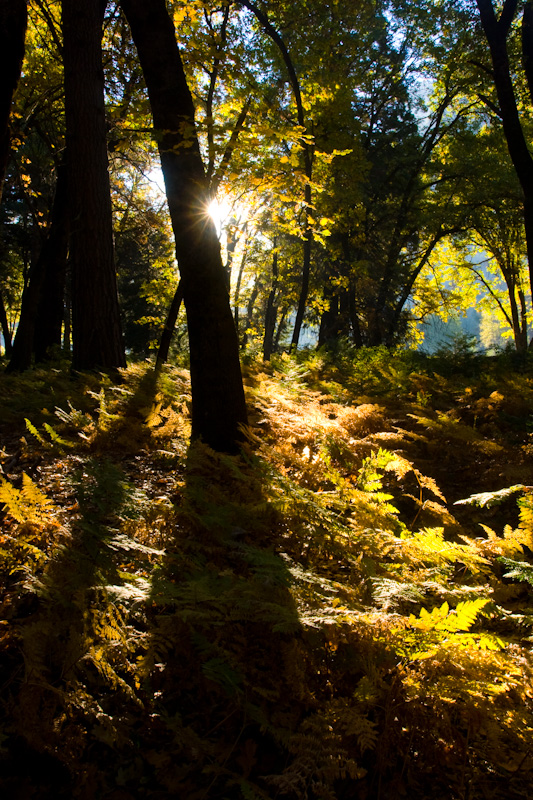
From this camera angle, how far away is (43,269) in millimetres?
10305

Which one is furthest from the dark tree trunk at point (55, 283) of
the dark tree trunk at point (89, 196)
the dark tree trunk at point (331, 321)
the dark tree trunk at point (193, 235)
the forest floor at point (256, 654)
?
the dark tree trunk at point (331, 321)

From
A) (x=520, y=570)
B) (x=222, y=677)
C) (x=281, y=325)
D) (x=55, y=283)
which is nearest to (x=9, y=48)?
(x=222, y=677)

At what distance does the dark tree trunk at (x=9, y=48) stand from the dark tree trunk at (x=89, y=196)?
3625 millimetres

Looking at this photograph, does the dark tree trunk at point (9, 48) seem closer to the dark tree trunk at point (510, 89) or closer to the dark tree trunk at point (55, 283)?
the dark tree trunk at point (55, 283)

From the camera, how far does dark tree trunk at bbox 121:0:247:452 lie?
13.9 feet

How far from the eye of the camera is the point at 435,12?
14.8m

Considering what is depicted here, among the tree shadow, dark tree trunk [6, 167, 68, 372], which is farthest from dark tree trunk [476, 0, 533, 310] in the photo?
dark tree trunk [6, 167, 68, 372]

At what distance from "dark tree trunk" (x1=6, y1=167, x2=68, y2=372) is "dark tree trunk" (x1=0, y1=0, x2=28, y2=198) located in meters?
7.42

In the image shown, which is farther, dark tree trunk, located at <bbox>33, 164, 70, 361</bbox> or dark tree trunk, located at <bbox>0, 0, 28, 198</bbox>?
dark tree trunk, located at <bbox>33, 164, 70, 361</bbox>

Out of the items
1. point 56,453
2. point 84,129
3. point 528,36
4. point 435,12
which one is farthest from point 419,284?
point 56,453

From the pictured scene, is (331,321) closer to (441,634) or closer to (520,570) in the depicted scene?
(520,570)

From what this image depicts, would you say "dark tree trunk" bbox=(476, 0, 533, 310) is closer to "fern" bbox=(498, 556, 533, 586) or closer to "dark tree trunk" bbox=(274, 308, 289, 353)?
"fern" bbox=(498, 556, 533, 586)

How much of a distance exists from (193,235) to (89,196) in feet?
A: 12.0

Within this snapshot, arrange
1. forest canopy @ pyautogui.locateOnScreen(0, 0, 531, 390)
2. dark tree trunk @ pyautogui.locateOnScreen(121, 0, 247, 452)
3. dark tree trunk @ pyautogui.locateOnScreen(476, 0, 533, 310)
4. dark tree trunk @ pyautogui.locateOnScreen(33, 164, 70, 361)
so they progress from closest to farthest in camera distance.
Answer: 1. dark tree trunk @ pyautogui.locateOnScreen(121, 0, 247, 452)
2. forest canopy @ pyautogui.locateOnScreen(0, 0, 531, 390)
3. dark tree trunk @ pyautogui.locateOnScreen(476, 0, 533, 310)
4. dark tree trunk @ pyautogui.locateOnScreen(33, 164, 70, 361)
